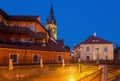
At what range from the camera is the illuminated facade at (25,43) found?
3350 cm

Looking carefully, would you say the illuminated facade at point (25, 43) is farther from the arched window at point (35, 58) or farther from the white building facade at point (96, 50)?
the white building facade at point (96, 50)

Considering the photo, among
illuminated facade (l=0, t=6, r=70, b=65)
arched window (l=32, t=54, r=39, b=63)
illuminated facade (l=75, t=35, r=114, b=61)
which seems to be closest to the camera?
illuminated facade (l=0, t=6, r=70, b=65)

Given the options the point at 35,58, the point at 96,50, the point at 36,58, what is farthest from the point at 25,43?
the point at 96,50

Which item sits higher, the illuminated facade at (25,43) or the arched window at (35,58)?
the illuminated facade at (25,43)

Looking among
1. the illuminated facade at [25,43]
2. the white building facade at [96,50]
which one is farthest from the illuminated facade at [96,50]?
the illuminated facade at [25,43]

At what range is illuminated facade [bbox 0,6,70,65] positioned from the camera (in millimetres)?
33500

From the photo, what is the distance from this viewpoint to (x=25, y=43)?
4228 cm

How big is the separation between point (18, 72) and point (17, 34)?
22.1m

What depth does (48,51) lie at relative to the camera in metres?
40.2

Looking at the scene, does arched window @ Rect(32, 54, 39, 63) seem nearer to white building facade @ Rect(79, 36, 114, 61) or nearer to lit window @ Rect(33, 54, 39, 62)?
lit window @ Rect(33, 54, 39, 62)

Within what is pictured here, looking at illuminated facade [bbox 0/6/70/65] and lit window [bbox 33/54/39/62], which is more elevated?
illuminated facade [bbox 0/6/70/65]

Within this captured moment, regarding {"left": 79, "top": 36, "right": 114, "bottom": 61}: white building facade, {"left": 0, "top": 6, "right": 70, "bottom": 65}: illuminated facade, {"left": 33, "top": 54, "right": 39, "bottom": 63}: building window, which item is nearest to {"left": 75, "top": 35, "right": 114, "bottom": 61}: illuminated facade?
{"left": 79, "top": 36, "right": 114, "bottom": 61}: white building facade

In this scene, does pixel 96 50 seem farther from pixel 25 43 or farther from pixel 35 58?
pixel 35 58

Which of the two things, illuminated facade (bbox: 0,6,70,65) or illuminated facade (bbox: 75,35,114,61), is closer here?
illuminated facade (bbox: 0,6,70,65)
